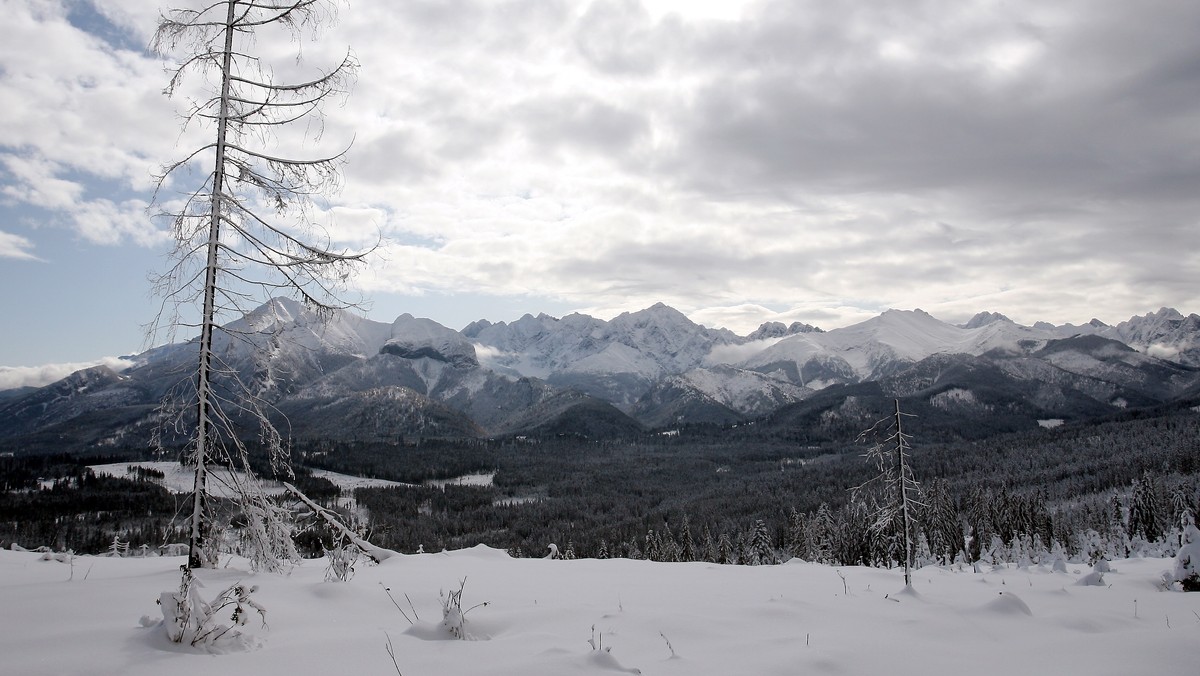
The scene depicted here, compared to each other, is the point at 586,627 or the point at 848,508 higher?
the point at 586,627

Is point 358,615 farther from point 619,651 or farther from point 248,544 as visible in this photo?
point 248,544

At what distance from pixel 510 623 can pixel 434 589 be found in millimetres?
2142

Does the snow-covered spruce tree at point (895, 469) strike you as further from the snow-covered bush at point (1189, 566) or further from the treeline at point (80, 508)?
the treeline at point (80, 508)

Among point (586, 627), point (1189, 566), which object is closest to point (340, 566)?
point (586, 627)

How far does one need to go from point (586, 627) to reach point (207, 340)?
24.1 feet

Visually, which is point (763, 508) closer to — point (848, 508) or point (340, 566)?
point (848, 508)

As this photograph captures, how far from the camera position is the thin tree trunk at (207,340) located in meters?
9.20

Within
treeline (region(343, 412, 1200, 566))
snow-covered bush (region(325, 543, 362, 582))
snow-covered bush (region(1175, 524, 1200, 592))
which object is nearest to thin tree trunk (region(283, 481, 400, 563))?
A: snow-covered bush (region(325, 543, 362, 582))

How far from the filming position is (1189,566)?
39.9 ft

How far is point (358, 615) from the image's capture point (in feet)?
22.2

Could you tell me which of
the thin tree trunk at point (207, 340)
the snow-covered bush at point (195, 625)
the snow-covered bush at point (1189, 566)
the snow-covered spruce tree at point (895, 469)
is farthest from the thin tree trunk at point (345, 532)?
the snow-covered bush at point (1189, 566)

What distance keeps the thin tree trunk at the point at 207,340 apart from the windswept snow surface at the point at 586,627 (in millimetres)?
838

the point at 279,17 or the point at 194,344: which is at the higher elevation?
the point at 279,17

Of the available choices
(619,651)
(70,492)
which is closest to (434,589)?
(619,651)
